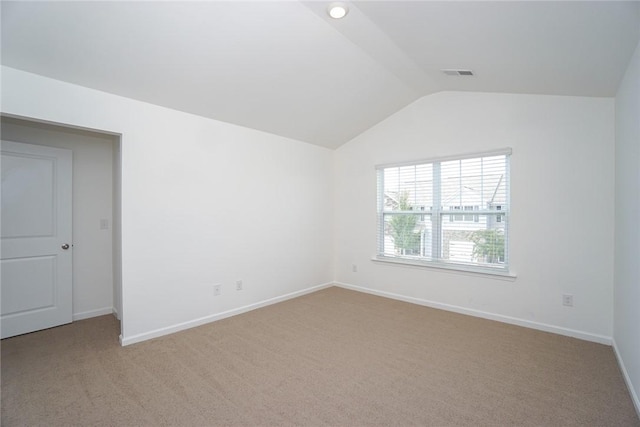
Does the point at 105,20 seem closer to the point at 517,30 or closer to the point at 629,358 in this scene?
the point at 517,30

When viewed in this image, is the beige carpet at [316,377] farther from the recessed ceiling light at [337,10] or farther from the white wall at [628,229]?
the recessed ceiling light at [337,10]

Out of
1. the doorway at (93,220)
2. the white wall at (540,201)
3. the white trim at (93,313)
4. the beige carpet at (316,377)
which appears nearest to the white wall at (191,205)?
the beige carpet at (316,377)

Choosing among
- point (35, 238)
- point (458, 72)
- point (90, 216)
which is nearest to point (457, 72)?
point (458, 72)

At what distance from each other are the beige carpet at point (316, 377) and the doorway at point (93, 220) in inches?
16.9

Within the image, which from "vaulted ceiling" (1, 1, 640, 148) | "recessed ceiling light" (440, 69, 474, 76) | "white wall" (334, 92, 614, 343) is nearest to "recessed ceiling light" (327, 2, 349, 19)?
"vaulted ceiling" (1, 1, 640, 148)

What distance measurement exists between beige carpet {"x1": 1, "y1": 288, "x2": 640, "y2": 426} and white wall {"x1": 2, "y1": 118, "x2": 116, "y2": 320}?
42cm

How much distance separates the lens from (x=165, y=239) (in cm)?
323

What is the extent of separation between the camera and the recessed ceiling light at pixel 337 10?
2278 mm

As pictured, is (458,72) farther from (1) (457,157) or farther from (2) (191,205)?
(2) (191,205)

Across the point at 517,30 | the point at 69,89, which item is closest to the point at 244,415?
the point at 69,89

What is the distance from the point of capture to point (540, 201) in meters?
3.34

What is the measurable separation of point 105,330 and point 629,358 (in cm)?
485

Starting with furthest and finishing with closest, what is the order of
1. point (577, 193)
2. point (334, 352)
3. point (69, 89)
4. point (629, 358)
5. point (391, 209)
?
point (391, 209) < point (577, 193) < point (334, 352) < point (69, 89) < point (629, 358)

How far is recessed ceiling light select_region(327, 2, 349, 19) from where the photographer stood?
7.47ft
